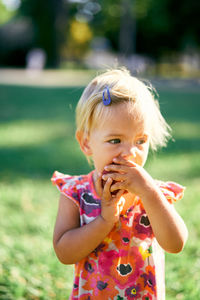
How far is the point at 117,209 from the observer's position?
1549 mm

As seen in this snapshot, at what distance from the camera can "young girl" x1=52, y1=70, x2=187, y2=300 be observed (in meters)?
1.54

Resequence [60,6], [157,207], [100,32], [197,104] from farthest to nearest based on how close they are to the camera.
→ 1. [100,32]
2. [60,6]
3. [197,104]
4. [157,207]

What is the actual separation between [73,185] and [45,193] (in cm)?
231

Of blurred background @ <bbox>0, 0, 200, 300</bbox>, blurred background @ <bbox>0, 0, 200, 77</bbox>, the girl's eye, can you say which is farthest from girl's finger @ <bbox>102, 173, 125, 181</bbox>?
blurred background @ <bbox>0, 0, 200, 77</bbox>

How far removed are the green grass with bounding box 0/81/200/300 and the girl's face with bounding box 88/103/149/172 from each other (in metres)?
0.71

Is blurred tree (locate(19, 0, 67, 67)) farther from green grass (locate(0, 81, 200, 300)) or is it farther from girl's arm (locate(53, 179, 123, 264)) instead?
girl's arm (locate(53, 179, 123, 264))

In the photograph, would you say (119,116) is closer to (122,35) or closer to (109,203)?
(109,203)

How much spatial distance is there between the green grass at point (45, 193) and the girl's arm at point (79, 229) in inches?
30.3

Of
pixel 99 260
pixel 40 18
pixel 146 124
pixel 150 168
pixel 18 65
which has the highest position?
pixel 40 18

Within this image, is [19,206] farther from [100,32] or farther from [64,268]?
[100,32]

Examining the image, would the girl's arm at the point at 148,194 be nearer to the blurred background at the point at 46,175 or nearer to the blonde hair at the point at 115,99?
the blonde hair at the point at 115,99

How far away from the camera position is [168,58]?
1283 inches

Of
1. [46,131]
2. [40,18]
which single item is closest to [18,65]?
[40,18]

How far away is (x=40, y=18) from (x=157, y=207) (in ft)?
109
